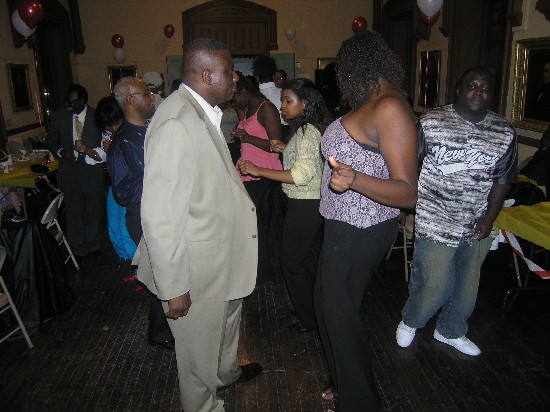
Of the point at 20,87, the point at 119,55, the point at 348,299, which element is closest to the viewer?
the point at 348,299

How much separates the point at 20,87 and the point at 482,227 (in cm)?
798

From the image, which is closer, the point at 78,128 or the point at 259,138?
the point at 259,138

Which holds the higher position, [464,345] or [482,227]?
[482,227]

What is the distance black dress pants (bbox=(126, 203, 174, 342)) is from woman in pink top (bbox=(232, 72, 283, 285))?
88 centimetres

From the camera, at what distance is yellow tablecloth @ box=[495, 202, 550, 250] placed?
2898 mm

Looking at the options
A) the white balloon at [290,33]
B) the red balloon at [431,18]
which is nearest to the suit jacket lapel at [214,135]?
the red balloon at [431,18]

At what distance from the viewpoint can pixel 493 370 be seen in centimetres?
272

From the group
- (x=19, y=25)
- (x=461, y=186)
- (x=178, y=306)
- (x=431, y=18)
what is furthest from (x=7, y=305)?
(x=431, y=18)

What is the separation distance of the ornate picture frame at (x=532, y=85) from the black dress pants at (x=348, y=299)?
416 cm

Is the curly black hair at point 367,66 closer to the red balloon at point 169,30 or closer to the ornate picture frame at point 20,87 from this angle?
the ornate picture frame at point 20,87

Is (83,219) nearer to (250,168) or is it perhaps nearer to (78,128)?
(78,128)

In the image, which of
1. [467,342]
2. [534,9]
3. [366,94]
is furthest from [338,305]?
[534,9]

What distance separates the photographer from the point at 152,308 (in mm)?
2932

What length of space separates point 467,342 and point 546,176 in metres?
2.31
